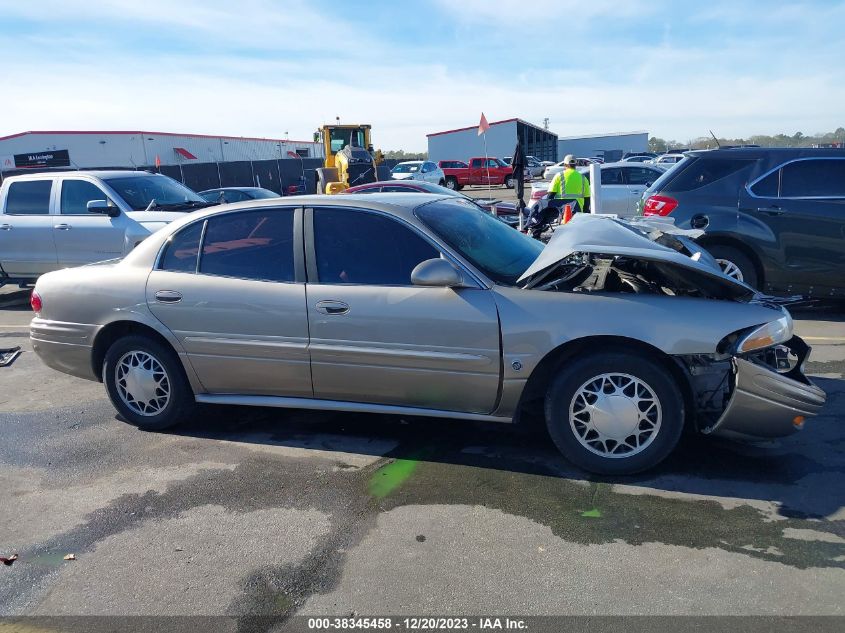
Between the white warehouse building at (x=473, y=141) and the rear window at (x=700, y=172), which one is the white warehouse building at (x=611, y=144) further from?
the rear window at (x=700, y=172)

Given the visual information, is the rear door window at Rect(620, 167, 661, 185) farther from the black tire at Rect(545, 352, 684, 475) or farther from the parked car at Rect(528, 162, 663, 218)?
the black tire at Rect(545, 352, 684, 475)

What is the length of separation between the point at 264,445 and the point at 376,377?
1.02 meters

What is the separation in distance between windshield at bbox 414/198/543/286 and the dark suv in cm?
324

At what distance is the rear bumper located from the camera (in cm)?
492

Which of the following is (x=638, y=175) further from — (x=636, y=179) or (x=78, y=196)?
(x=78, y=196)

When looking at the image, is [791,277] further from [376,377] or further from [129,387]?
[129,387]

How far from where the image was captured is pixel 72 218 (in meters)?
9.61

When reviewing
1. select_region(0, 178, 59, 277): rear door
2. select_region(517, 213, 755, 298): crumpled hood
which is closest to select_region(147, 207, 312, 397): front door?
select_region(517, 213, 755, 298): crumpled hood

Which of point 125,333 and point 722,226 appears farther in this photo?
point 722,226

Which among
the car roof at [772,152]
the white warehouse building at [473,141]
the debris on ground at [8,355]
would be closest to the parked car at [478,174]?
the white warehouse building at [473,141]

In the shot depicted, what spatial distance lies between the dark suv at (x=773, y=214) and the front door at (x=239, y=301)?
4.84 meters

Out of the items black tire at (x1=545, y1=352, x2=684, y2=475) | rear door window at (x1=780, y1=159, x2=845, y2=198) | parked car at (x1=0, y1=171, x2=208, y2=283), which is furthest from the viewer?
parked car at (x1=0, y1=171, x2=208, y2=283)

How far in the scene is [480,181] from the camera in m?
38.3

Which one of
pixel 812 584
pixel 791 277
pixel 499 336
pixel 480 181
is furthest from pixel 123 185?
pixel 480 181
